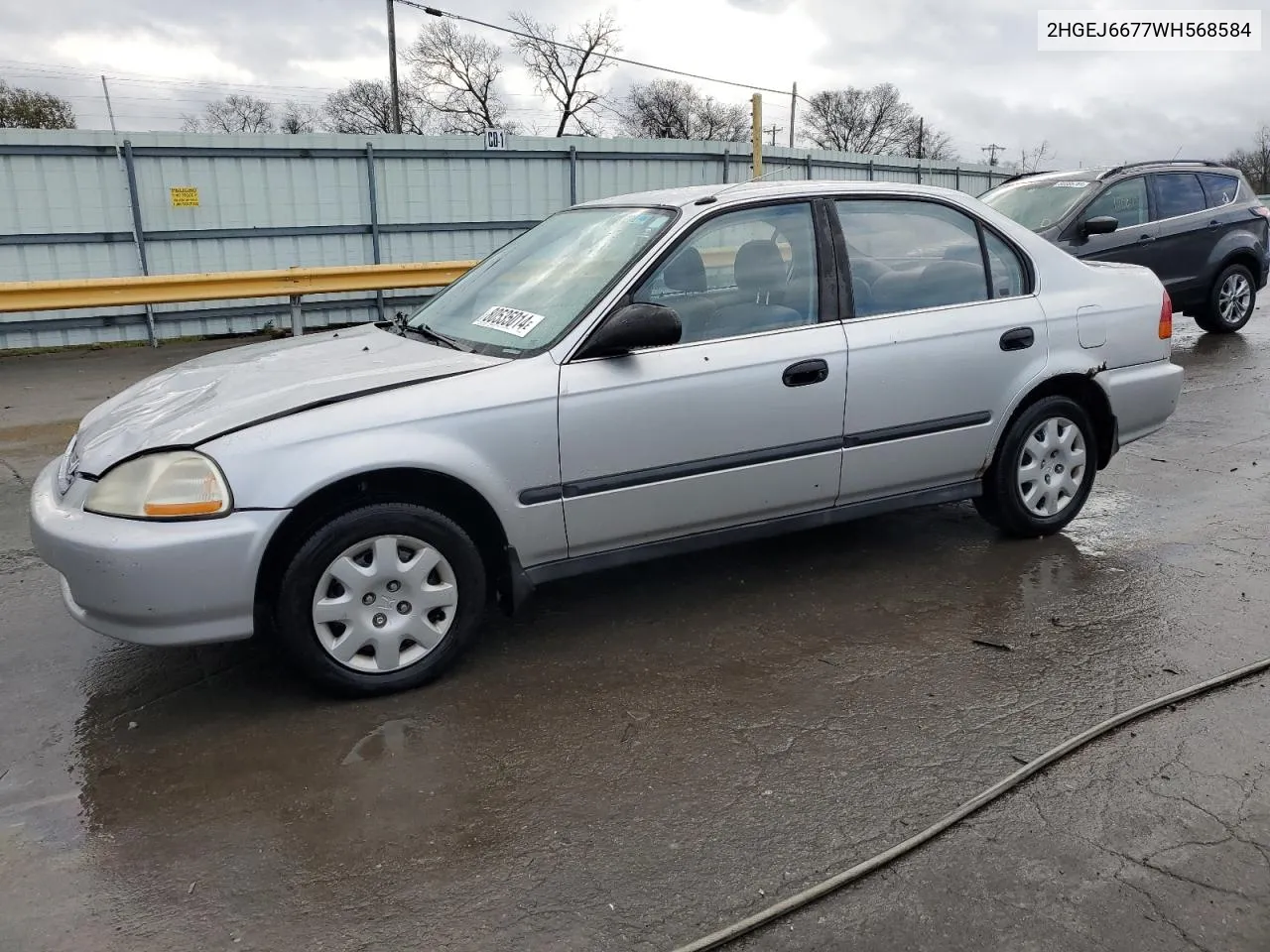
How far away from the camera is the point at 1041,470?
187 inches

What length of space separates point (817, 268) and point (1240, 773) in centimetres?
230

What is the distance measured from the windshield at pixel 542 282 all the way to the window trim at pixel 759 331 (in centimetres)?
8

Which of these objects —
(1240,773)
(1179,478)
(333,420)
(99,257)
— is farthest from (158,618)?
(99,257)

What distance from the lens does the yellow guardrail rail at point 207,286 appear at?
9.35 metres

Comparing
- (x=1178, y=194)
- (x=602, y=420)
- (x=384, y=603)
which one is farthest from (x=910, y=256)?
(x=1178, y=194)

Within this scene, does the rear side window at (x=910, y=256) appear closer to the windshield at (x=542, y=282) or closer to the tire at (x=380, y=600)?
the windshield at (x=542, y=282)

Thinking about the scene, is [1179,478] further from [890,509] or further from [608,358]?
[608,358]

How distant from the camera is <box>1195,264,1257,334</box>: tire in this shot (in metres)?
10.6

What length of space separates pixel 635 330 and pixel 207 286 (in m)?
7.64

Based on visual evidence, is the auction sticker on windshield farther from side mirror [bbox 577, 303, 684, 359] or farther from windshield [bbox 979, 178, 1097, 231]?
windshield [bbox 979, 178, 1097, 231]

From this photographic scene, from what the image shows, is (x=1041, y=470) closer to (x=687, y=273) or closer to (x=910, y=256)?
(x=910, y=256)

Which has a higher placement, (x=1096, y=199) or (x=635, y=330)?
(x=1096, y=199)

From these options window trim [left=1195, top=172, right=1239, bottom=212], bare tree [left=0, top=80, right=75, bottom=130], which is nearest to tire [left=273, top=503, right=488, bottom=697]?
window trim [left=1195, top=172, right=1239, bottom=212]

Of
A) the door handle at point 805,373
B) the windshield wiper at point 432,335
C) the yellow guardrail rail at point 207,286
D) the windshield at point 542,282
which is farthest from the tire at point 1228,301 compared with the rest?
the windshield wiper at point 432,335
